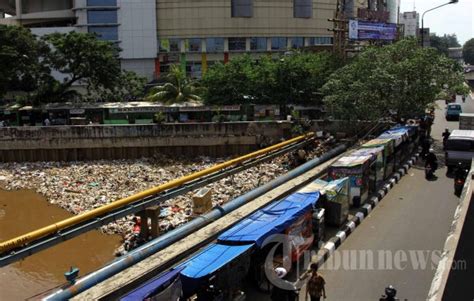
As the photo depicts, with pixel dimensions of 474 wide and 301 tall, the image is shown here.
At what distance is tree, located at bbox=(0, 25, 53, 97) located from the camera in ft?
140

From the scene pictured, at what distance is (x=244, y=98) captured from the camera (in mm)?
37969

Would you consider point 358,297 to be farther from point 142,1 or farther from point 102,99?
point 142,1

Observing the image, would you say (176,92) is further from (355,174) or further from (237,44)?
(237,44)

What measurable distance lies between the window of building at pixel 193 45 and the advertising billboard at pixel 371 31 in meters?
33.1

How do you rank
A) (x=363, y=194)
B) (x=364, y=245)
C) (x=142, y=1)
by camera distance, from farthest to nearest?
(x=142, y=1) → (x=363, y=194) → (x=364, y=245)

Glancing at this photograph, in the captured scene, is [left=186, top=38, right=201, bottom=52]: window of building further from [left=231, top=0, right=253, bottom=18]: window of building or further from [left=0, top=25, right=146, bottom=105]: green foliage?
[left=0, top=25, right=146, bottom=105]: green foliage

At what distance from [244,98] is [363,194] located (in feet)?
76.3

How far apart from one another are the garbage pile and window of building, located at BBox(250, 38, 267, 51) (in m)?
44.5

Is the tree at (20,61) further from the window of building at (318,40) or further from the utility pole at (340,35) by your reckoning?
the window of building at (318,40)

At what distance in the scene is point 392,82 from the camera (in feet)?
80.8

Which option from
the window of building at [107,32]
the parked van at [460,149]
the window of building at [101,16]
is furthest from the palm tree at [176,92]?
the window of building at [101,16]

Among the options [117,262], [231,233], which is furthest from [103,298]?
[231,233]

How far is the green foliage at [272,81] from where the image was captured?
120 feet

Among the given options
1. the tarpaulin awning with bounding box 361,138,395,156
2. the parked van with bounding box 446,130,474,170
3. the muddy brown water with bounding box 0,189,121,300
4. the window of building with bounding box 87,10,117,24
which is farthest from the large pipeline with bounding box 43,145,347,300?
the window of building with bounding box 87,10,117,24
